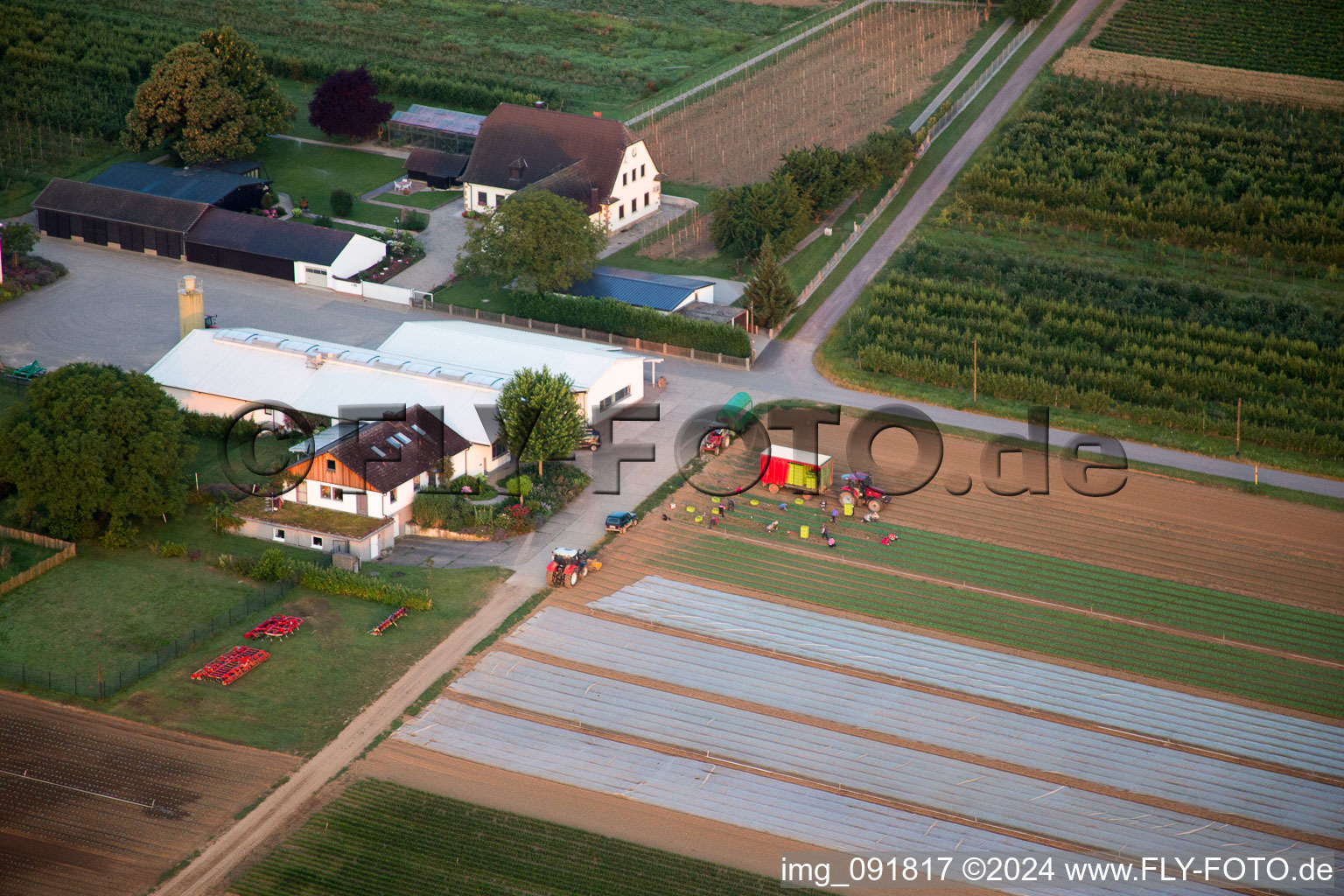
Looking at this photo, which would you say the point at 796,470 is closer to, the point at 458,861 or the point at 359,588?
the point at 359,588

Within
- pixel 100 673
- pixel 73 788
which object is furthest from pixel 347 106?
pixel 73 788

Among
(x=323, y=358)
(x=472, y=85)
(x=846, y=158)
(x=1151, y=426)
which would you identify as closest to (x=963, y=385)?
(x=1151, y=426)

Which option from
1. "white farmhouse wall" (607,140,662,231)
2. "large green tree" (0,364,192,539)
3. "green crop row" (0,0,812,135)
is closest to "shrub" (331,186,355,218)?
"white farmhouse wall" (607,140,662,231)

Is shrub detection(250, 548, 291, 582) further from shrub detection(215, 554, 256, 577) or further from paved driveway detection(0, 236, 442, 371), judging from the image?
paved driveway detection(0, 236, 442, 371)

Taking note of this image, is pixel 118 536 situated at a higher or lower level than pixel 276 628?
higher

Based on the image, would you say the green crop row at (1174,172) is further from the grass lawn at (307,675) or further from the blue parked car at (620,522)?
the grass lawn at (307,675)

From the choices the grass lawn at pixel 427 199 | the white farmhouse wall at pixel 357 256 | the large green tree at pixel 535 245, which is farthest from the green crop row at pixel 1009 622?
the grass lawn at pixel 427 199
